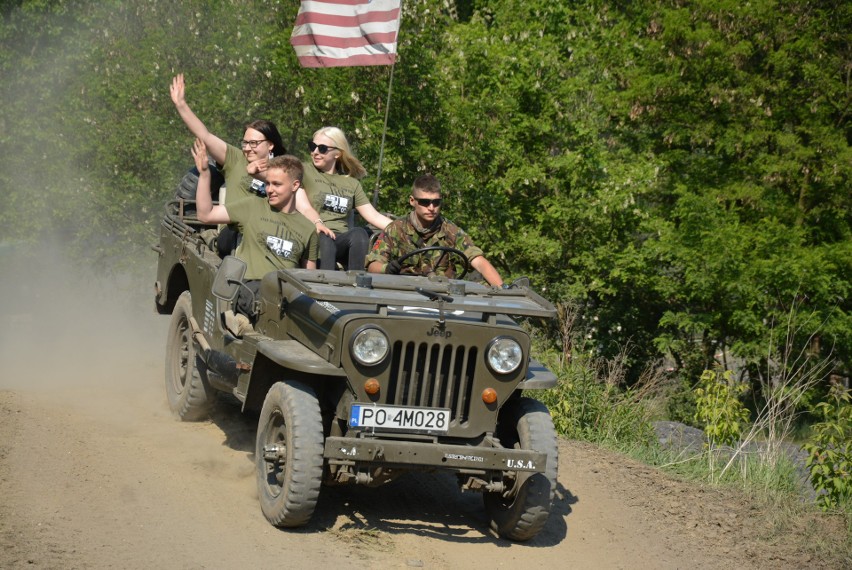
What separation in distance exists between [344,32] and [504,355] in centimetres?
838

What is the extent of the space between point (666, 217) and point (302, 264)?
52.7 ft

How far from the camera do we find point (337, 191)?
906 centimetres

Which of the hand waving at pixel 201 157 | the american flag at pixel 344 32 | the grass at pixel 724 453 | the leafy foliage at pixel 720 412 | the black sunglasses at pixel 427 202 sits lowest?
the grass at pixel 724 453

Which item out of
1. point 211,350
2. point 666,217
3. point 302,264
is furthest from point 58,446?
point 666,217

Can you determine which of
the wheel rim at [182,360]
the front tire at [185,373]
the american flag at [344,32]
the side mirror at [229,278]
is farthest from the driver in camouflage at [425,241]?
the american flag at [344,32]

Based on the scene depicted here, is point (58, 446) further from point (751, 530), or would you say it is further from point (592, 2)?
point (592, 2)

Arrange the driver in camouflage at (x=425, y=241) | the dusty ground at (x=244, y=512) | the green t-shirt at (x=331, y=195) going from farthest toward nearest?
1. the green t-shirt at (x=331, y=195)
2. the driver in camouflage at (x=425, y=241)
3. the dusty ground at (x=244, y=512)

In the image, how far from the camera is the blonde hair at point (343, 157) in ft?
30.0

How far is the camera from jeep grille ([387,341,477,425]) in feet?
20.7

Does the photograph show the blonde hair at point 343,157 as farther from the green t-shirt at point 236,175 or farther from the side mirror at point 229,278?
the side mirror at point 229,278

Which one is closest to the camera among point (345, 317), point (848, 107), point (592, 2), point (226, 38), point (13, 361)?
point (345, 317)

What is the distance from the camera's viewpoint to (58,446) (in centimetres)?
764

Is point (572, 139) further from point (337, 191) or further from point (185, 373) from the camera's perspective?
point (185, 373)

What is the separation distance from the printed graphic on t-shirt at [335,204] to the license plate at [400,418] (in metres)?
3.05
